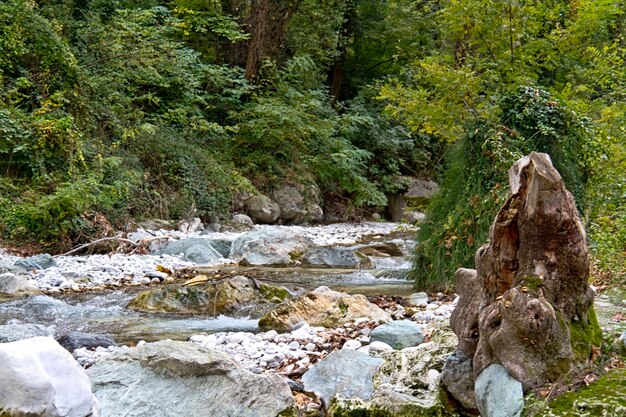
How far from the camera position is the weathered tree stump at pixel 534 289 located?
2820 mm

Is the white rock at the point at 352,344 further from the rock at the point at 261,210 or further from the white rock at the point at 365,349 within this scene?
the rock at the point at 261,210

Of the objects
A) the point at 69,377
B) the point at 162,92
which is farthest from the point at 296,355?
the point at 162,92

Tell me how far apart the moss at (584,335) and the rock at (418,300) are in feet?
10.2

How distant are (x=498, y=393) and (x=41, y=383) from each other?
1.97 m

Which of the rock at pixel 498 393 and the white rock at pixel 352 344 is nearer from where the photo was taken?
the rock at pixel 498 393

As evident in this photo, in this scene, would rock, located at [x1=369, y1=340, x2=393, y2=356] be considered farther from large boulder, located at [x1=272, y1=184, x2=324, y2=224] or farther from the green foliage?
large boulder, located at [x1=272, y1=184, x2=324, y2=224]

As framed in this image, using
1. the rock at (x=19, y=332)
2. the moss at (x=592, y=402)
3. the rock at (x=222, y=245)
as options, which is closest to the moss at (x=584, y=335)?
the moss at (x=592, y=402)

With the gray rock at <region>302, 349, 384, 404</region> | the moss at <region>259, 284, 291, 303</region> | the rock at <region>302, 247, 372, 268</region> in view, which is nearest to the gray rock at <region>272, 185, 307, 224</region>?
the rock at <region>302, 247, 372, 268</region>

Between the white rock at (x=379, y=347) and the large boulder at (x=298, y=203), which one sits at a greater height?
the white rock at (x=379, y=347)

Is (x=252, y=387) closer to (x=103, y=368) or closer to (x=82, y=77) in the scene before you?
(x=103, y=368)

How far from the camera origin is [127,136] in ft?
44.9

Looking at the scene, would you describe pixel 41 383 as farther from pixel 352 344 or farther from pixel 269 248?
pixel 269 248

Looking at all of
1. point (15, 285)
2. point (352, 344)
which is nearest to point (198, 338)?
point (352, 344)

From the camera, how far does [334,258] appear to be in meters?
10.9
